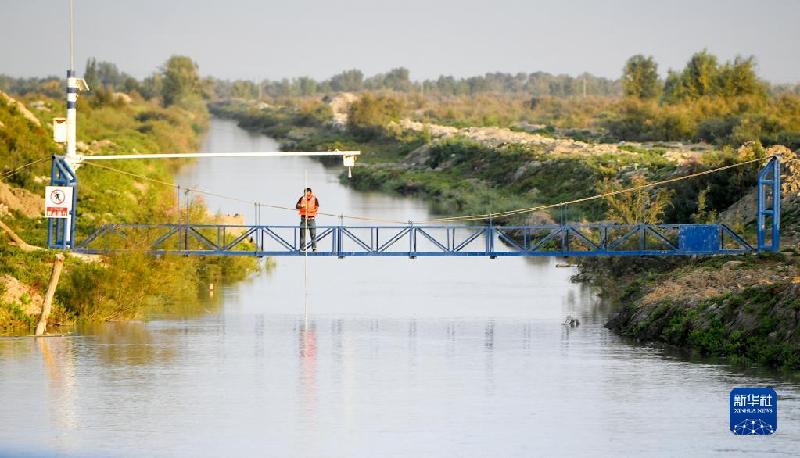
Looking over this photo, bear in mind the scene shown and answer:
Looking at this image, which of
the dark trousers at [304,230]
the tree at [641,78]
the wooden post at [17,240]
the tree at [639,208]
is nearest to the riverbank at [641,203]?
the tree at [639,208]

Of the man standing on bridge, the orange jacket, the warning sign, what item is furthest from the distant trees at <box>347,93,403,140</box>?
the warning sign

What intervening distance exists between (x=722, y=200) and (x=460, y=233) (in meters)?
16.3

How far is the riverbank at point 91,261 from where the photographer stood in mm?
35344

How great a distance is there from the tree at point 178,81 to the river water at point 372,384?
136 m

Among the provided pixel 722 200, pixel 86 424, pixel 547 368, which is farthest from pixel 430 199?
pixel 86 424

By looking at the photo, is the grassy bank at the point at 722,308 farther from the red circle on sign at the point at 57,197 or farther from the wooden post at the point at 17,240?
the wooden post at the point at 17,240

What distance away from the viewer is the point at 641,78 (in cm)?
14438

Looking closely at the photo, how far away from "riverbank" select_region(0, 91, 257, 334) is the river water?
33.4 inches

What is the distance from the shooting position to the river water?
918 inches

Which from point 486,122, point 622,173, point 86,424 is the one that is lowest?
point 86,424

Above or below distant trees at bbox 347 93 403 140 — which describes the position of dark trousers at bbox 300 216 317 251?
below

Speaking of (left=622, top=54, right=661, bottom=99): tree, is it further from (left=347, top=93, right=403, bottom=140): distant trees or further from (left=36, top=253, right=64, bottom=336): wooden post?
(left=36, top=253, right=64, bottom=336): wooden post

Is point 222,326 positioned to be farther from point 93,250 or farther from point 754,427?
point 754,427

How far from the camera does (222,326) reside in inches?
1439
